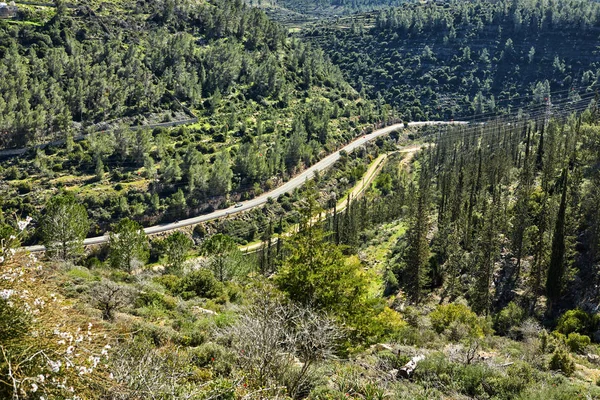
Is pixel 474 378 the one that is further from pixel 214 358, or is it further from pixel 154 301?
pixel 154 301

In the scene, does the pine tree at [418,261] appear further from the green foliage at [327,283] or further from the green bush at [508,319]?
the green foliage at [327,283]

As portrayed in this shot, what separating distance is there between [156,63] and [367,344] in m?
143

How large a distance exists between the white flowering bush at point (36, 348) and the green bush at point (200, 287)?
90.7ft

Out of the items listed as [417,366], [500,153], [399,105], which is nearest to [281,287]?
[417,366]

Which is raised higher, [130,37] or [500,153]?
[130,37]

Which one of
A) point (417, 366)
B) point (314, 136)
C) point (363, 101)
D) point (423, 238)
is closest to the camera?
point (417, 366)

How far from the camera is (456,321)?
31.2 meters

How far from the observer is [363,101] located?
182 meters

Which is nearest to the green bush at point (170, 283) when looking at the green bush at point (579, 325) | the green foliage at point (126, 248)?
the green foliage at point (126, 248)

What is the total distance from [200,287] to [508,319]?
95.5 feet

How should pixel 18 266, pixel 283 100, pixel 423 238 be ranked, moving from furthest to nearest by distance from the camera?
pixel 283 100, pixel 423 238, pixel 18 266

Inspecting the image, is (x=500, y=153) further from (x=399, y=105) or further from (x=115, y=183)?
(x=399, y=105)

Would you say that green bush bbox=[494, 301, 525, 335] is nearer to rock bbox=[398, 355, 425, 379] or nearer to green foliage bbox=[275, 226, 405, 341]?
green foliage bbox=[275, 226, 405, 341]

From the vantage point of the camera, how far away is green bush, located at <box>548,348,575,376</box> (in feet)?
70.8
